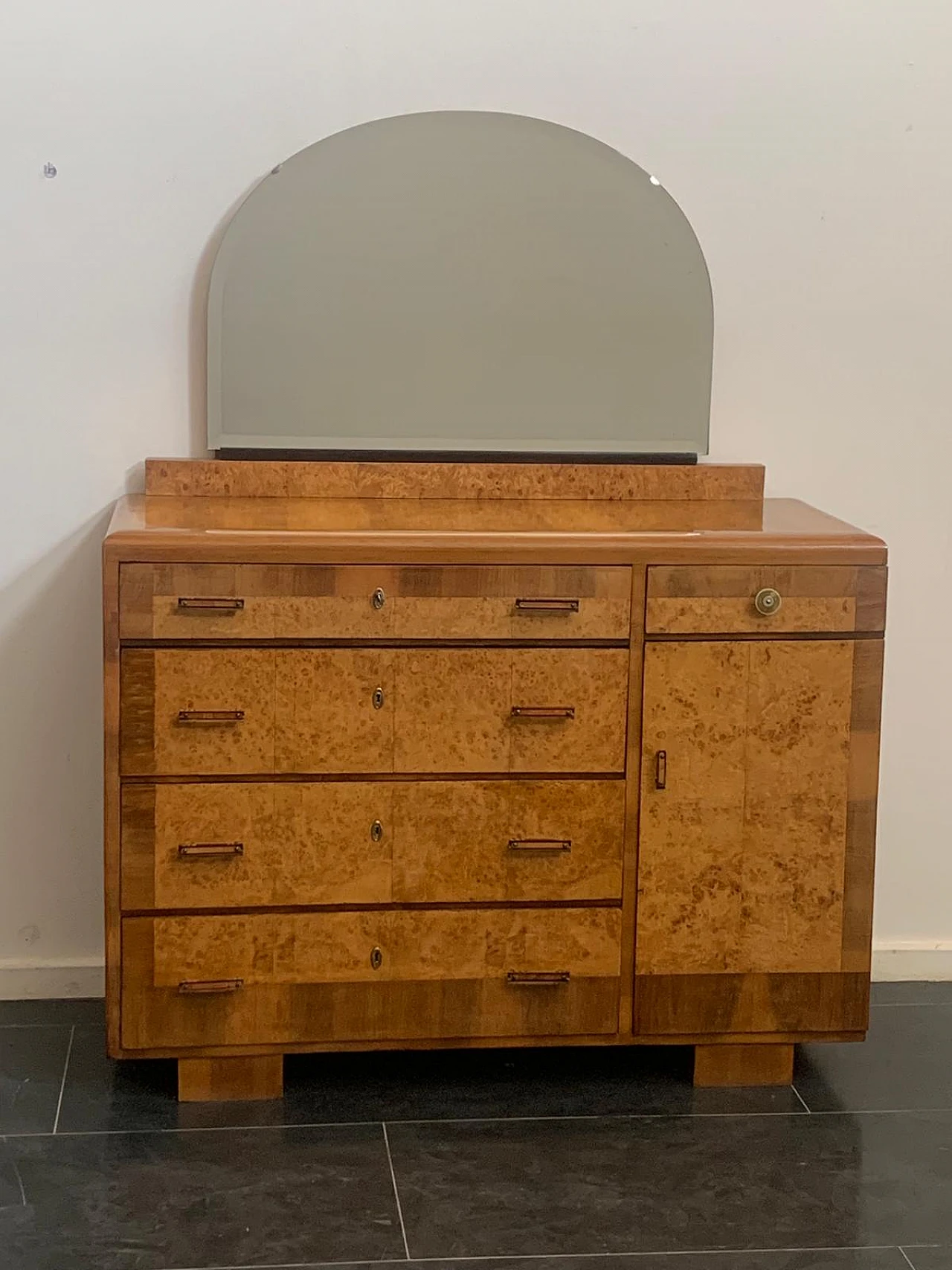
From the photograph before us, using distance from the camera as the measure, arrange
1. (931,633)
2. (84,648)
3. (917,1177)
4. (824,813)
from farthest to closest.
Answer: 1. (931,633)
2. (84,648)
3. (824,813)
4. (917,1177)

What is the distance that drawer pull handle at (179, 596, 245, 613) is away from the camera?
92.4 inches

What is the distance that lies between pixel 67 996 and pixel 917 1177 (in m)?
1.52

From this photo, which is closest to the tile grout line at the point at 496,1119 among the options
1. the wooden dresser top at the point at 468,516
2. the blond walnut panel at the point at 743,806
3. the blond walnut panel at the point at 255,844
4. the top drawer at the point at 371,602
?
the blond walnut panel at the point at 743,806

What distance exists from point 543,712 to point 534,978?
42 cm

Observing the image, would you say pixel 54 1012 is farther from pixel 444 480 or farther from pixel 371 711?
pixel 444 480

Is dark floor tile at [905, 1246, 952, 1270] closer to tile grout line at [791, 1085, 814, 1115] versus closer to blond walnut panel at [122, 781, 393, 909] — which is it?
tile grout line at [791, 1085, 814, 1115]

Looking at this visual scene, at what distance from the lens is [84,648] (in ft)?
9.45

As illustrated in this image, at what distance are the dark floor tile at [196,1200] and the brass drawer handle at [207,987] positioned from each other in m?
0.21

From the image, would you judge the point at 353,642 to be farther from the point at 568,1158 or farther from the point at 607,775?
the point at 568,1158

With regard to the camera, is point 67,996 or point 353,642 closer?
point 353,642

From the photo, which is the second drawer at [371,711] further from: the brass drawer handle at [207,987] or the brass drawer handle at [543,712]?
the brass drawer handle at [207,987]

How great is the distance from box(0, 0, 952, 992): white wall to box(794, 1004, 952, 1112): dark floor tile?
646 millimetres

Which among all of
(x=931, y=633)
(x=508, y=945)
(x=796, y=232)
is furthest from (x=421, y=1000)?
(x=796, y=232)

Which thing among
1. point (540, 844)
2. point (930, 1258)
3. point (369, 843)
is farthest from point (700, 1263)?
point (369, 843)
